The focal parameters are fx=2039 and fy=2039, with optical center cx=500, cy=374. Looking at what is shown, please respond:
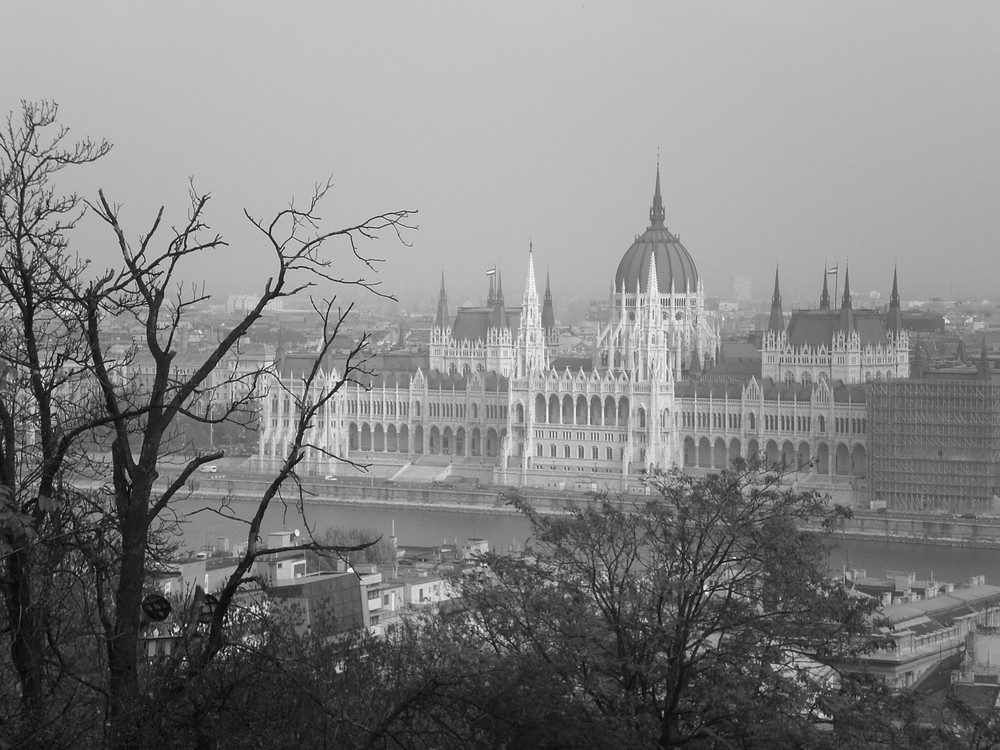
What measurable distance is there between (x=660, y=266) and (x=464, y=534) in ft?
83.8

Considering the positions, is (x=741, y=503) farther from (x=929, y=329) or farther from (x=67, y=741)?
(x=929, y=329)

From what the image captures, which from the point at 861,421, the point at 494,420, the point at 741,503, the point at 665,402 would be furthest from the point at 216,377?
the point at 741,503

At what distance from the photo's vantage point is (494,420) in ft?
217

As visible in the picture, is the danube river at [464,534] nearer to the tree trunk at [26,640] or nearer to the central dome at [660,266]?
the central dome at [660,266]

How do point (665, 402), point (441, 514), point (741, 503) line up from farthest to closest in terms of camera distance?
1. point (665, 402)
2. point (441, 514)
3. point (741, 503)

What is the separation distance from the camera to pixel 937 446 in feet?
186

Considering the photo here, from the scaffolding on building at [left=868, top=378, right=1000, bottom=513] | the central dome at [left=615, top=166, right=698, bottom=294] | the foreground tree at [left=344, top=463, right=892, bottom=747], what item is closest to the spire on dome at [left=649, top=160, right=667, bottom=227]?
the central dome at [left=615, top=166, right=698, bottom=294]

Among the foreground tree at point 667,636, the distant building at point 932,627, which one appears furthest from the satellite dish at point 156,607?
the distant building at point 932,627

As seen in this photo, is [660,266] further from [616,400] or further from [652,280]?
[616,400]

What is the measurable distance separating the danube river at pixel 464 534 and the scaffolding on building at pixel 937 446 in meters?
5.57

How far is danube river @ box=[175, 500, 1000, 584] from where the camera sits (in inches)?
1750

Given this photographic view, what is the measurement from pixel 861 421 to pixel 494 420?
12704 mm

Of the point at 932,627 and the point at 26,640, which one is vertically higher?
the point at 26,640

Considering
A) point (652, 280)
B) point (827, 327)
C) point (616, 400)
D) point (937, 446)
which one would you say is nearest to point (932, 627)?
point (937, 446)
